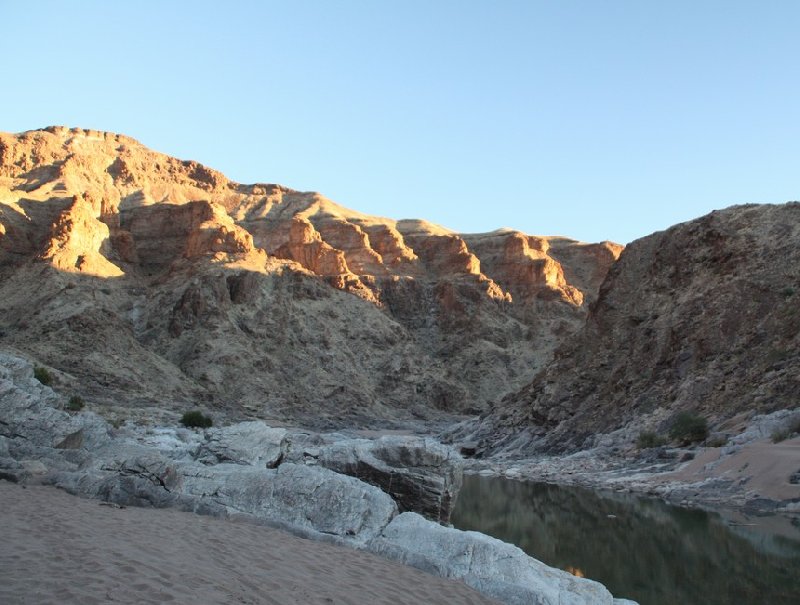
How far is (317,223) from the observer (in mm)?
110375

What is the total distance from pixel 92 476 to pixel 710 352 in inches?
1333

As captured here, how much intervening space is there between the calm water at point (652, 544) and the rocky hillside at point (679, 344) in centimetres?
1133

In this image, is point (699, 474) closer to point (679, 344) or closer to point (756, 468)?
point (756, 468)

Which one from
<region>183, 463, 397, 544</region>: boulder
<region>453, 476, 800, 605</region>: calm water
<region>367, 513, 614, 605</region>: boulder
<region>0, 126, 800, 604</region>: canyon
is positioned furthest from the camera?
<region>0, 126, 800, 604</region>: canyon

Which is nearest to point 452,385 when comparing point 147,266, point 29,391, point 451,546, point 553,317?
point 553,317

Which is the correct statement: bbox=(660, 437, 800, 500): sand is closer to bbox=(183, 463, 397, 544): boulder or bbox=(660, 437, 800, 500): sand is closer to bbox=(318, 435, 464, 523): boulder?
bbox=(318, 435, 464, 523): boulder

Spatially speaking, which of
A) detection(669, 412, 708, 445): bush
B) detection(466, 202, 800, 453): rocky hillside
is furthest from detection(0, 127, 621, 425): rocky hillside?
detection(669, 412, 708, 445): bush

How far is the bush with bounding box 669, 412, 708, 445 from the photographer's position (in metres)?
30.2

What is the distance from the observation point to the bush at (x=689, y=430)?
1190 inches

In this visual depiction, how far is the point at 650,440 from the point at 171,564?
29044 mm

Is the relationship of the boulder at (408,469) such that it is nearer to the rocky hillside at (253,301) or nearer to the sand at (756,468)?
the sand at (756,468)

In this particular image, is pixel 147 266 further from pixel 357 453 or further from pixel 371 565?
pixel 371 565

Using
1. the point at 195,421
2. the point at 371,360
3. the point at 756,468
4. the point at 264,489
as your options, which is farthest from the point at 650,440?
the point at 371,360

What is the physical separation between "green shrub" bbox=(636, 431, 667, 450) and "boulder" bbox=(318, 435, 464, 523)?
1967 cm
